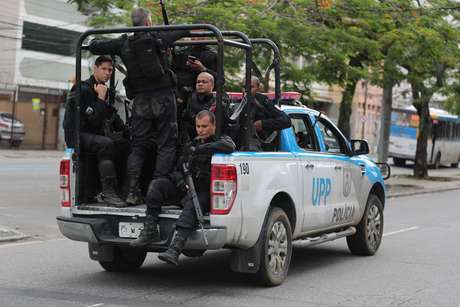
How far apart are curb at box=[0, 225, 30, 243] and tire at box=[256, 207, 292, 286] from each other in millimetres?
4532

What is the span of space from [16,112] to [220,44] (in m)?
36.1

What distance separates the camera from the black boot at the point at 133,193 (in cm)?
796

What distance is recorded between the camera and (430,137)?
42.6 meters

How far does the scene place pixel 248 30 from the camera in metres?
17.4

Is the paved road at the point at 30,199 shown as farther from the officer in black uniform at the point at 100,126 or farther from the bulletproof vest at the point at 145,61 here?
the bulletproof vest at the point at 145,61

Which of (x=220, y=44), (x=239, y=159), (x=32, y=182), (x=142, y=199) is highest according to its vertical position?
(x=220, y=44)

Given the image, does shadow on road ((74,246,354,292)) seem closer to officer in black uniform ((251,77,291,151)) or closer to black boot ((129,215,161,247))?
black boot ((129,215,161,247))

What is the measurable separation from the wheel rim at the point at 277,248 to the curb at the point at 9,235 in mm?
4537

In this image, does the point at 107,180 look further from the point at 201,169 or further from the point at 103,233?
the point at 201,169

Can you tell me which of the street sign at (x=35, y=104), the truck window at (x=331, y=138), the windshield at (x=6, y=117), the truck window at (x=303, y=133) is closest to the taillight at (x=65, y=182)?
the truck window at (x=303, y=133)

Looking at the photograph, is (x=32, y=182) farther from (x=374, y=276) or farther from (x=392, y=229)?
(x=374, y=276)

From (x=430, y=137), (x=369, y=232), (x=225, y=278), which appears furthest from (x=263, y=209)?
(x=430, y=137)

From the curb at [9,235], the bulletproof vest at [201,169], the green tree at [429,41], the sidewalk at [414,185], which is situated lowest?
the sidewalk at [414,185]

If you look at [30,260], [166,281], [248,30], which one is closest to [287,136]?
[166,281]
